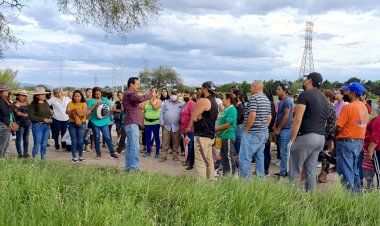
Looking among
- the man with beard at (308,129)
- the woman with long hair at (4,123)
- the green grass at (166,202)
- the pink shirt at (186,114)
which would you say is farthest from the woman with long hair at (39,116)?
the man with beard at (308,129)

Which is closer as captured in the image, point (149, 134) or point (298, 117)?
point (298, 117)

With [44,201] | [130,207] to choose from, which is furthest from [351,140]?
[44,201]

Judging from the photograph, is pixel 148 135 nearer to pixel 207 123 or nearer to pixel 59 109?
pixel 59 109

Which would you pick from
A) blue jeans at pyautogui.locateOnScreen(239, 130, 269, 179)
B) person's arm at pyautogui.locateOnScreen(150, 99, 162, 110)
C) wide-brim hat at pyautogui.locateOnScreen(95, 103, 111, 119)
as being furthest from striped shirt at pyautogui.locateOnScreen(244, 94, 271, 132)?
wide-brim hat at pyautogui.locateOnScreen(95, 103, 111, 119)

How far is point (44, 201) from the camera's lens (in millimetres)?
3834

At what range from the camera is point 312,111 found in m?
6.06

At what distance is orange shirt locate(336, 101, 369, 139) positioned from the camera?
264 inches

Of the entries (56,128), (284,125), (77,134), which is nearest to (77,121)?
(77,134)

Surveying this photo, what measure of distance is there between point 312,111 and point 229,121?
2.47 meters

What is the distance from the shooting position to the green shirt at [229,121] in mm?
8305

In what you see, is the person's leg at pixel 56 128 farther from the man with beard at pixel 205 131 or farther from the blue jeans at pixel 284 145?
the blue jeans at pixel 284 145

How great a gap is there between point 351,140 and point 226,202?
11.6 feet

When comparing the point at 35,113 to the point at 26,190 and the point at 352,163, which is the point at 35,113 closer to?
the point at 26,190

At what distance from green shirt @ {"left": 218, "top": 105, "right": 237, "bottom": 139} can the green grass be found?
10.6 feet
